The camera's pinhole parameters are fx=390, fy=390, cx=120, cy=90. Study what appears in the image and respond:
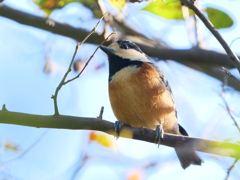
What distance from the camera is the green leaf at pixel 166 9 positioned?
5453 mm

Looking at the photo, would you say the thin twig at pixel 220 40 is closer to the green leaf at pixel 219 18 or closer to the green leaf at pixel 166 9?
the green leaf at pixel 166 9

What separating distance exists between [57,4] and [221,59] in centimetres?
280

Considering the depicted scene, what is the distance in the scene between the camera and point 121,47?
6262 millimetres

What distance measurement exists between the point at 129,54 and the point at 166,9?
933 millimetres

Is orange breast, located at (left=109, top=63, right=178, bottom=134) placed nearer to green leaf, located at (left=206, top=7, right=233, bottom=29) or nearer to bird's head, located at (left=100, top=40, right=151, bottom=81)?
bird's head, located at (left=100, top=40, right=151, bottom=81)

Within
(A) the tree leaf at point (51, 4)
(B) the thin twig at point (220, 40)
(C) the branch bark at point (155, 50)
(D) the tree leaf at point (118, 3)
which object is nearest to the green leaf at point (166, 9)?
(D) the tree leaf at point (118, 3)

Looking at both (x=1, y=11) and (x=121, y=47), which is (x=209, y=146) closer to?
(x=121, y=47)

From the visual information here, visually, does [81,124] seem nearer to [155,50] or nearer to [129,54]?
[129,54]

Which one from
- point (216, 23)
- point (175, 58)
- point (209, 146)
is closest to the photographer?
point (209, 146)

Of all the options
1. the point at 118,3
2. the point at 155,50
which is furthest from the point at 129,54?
the point at 118,3

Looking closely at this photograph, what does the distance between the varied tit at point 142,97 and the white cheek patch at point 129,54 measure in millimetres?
16

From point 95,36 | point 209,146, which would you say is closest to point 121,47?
point 95,36

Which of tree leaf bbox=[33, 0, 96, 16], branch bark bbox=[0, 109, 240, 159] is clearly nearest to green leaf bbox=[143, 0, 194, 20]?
tree leaf bbox=[33, 0, 96, 16]

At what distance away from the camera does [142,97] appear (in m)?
5.46
